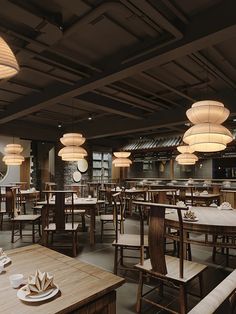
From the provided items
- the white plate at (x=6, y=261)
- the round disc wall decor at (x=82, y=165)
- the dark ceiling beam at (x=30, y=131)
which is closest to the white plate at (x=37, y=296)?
the white plate at (x=6, y=261)

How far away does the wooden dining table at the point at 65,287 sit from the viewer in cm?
123

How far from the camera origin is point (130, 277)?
3428mm

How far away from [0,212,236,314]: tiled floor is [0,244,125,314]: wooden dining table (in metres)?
1.15

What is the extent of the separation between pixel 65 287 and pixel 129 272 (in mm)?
2367

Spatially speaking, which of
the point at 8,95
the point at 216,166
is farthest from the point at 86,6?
the point at 216,166

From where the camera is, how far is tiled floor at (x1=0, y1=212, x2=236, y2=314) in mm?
2717

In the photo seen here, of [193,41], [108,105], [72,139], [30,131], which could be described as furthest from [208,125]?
[30,131]

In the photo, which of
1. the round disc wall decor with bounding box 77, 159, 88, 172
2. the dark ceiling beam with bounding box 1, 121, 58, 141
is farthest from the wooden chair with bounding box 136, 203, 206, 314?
the round disc wall decor with bounding box 77, 159, 88, 172

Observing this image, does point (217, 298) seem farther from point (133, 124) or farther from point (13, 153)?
point (13, 153)

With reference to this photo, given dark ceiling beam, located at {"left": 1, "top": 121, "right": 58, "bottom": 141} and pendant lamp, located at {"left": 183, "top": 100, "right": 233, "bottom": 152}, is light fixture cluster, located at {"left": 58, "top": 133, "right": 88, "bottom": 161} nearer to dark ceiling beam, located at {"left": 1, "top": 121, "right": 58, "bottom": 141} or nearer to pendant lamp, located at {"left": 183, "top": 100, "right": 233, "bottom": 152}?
pendant lamp, located at {"left": 183, "top": 100, "right": 233, "bottom": 152}

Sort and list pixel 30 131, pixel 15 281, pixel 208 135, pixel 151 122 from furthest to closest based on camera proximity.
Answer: pixel 30 131, pixel 151 122, pixel 208 135, pixel 15 281

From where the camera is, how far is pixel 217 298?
650 millimetres

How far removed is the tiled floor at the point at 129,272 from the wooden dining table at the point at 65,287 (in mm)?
1147

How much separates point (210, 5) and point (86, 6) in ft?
4.52
